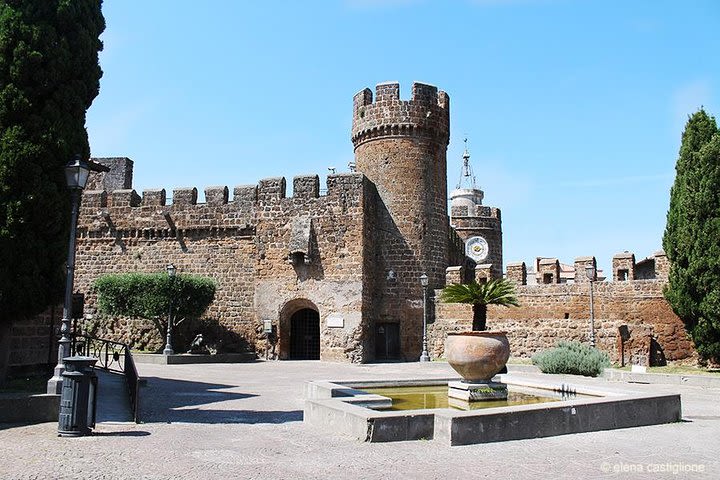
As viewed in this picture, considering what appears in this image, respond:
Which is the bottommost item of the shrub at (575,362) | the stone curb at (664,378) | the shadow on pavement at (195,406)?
the shadow on pavement at (195,406)

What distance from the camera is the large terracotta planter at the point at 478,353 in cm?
1056

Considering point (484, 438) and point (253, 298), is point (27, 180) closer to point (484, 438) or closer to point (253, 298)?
point (484, 438)

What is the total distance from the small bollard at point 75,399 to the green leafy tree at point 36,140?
2462 mm

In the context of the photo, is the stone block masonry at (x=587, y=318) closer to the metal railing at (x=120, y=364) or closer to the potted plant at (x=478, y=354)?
the potted plant at (x=478, y=354)

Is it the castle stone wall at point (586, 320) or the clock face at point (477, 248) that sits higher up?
the clock face at point (477, 248)

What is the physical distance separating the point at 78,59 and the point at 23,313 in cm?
458

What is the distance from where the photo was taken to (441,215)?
1067 inches

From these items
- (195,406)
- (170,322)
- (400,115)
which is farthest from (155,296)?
(195,406)

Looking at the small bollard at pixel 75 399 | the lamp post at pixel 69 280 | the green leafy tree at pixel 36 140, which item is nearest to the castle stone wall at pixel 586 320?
the green leafy tree at pixel 36 140

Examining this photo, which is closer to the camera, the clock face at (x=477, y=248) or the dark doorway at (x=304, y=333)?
the dark doorway at (x=304, y=333)

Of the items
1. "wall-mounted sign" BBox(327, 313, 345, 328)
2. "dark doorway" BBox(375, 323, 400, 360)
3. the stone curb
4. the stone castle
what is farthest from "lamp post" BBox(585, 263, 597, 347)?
"wall-mounted sign" BBox(327, 313, 345, 328)

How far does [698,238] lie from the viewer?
62.2ft

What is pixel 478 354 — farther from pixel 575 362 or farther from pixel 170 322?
pixel 170 322

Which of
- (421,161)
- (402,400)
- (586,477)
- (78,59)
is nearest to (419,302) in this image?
(421,161)
